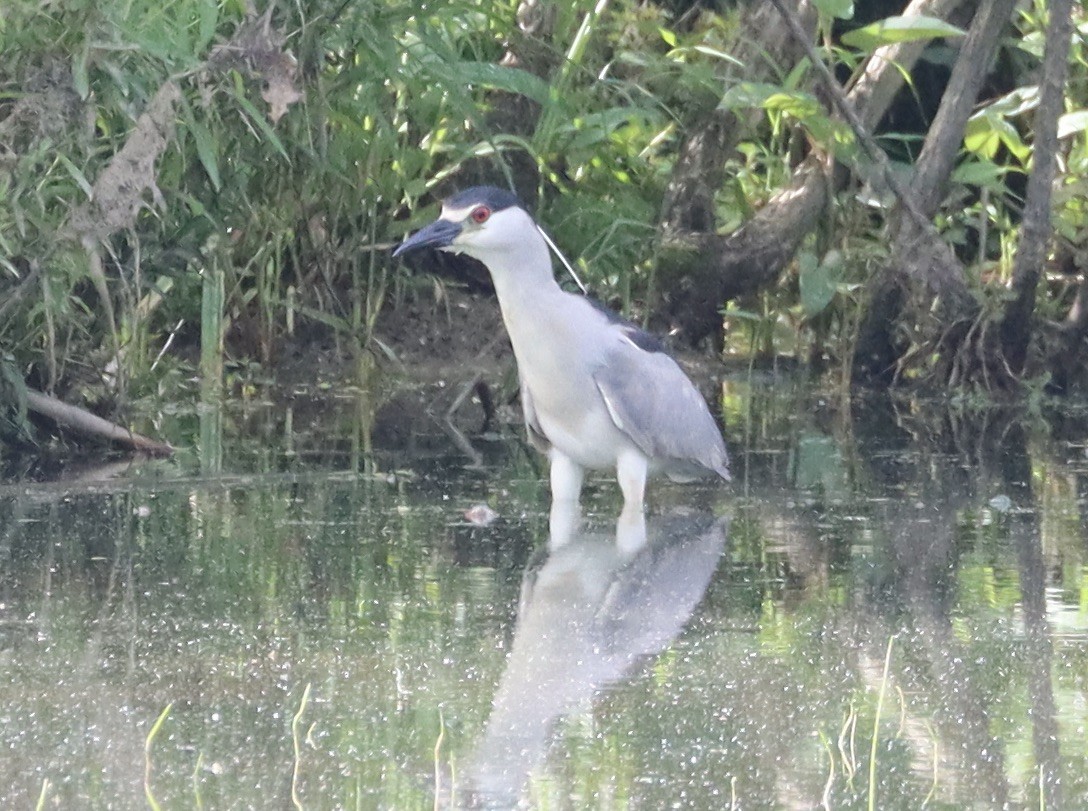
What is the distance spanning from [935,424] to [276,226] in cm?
248

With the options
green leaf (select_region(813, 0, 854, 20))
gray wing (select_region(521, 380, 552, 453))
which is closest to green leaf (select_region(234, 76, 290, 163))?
gray wing (select_region(521, 380, 552, 453))

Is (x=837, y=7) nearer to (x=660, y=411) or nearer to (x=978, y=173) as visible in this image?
(x=978, y=173)

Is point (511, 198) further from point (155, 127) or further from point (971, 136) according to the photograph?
point (971, 136)

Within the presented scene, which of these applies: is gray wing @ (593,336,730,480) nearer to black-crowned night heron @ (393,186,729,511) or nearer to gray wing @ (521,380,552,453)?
black-crowned night heron @ (393,186,729,511)

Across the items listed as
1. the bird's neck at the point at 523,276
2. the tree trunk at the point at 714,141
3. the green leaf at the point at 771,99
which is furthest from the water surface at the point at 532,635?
the tree trunk at the point at 714,141

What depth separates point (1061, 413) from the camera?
7152 mm

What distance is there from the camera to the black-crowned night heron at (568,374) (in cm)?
505

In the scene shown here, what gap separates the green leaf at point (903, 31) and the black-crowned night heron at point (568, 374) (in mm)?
2181

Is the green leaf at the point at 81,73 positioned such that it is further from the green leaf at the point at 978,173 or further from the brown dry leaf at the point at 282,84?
the green leaf at the point at 978,173

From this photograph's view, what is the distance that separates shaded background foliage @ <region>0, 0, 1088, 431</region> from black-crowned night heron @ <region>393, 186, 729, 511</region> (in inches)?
28.8

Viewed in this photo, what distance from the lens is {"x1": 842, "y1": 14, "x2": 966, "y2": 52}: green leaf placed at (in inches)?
266

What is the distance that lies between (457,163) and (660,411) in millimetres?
2536

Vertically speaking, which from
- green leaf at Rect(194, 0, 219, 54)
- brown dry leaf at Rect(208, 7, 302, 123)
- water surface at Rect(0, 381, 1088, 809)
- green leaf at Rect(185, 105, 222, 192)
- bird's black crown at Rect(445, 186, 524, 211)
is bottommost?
water surface at Rect(0, 381, 1088, 809)

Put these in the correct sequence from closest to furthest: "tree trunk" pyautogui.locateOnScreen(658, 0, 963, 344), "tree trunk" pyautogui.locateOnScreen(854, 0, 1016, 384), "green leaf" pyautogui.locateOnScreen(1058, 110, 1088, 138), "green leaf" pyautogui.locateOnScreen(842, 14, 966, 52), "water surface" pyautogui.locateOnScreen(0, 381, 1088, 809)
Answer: "water surface" pyautogui.locateOnScreen(0, 381, 1088, 809)
"green leaf" pyautogui.locateOnScreen(842, 14, 966, 52)
"tree trunk" pyautogui.locateOnScreen(854, 0, 1016, 384)
"green leaf" pyautogui.locateOnScreen(1058, 110, 1088, 138)
"tree trunk" pyautogui.locateOnScreen(658, 0, 963, 344)
